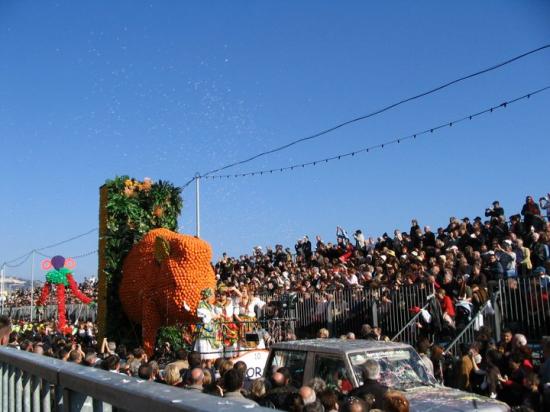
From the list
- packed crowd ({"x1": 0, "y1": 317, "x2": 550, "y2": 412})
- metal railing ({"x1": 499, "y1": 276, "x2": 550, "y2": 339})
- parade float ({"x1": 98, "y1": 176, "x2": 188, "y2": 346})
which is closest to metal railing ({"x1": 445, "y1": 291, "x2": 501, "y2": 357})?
metal railing ({"x1": 499, "y1": 276, "x2": 550, "y2": 339})

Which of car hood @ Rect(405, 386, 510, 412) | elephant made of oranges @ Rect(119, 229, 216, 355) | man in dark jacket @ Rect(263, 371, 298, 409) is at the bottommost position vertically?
car hood @ Rect(405, 386, 510, 412)

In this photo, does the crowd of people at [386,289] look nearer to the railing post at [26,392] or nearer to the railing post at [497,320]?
the railing post at [497,320]

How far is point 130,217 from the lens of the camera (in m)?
15.4

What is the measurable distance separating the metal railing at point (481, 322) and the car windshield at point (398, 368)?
4.81 metres

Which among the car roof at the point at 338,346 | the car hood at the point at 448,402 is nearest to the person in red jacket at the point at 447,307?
the car roof at the point at 338,346

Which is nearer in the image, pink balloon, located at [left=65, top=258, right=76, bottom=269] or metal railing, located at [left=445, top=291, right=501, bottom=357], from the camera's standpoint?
metal railing, located at [left=445, top=291, right=501, bottom=357]

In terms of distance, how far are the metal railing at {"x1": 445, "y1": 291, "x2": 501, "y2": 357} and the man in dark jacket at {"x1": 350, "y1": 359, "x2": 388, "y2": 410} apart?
20.1ft

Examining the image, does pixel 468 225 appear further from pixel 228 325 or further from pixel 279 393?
pixel 279 393

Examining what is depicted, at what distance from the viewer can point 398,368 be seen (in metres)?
7.16

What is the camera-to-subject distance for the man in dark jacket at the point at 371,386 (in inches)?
233

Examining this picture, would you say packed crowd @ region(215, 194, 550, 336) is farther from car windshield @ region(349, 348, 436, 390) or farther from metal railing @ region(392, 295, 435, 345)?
car windshield @ region(349, 348, 436, 390)

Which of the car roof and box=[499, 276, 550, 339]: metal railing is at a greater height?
box=[499, 276, 550, 339]: metal railing

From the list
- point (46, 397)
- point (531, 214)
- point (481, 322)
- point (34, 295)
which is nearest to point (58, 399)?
point (46, 397)

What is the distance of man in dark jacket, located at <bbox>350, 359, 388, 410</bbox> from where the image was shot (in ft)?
19.4
